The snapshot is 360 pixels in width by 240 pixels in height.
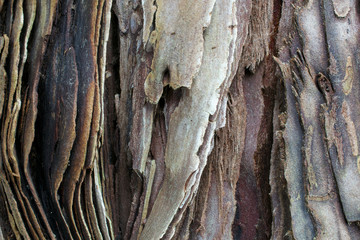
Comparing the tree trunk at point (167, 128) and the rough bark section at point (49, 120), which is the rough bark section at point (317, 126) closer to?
the tree trunk at point (167, 128)

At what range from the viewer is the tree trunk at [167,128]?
92 cm

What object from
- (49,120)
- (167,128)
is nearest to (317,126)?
(167,128)

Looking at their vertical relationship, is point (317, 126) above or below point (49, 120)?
below

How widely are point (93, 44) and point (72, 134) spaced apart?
8.4 inches

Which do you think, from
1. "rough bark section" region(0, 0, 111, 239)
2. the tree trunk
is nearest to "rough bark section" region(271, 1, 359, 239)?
the tree trunk

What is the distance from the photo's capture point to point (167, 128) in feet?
3.18

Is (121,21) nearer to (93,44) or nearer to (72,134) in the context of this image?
(93,44)

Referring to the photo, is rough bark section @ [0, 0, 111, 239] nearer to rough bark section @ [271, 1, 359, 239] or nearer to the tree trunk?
the tree trunk

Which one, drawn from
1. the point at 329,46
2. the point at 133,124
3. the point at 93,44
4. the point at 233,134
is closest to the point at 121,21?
the point at 93,44

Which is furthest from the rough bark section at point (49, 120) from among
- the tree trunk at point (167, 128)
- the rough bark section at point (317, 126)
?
the rough bark section at point (317, 126)

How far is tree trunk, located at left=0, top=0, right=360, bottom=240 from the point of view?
3.00ft

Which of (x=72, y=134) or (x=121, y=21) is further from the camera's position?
(x=121, y=21)

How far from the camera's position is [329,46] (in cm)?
104

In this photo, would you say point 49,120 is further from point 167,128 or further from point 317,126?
point 317,126
